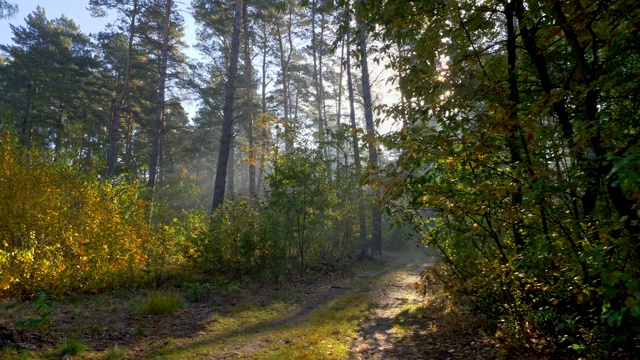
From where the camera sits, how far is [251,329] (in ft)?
21.7

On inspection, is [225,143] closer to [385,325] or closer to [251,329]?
[251,329]

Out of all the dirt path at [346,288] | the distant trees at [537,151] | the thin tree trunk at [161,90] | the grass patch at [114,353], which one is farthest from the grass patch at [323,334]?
the thin tree trunk at [161,90]

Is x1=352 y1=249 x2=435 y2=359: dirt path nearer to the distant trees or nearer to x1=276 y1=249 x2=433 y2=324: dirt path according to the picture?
x1=276 y1=249 x2=433 y2=324: dirt path

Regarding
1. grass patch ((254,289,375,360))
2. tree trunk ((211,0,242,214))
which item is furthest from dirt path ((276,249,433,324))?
tree trunk ((211,0,242,214))

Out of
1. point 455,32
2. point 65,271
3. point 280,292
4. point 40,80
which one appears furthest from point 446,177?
point 40,80

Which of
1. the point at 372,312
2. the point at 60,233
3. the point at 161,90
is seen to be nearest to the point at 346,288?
the point at 372,312

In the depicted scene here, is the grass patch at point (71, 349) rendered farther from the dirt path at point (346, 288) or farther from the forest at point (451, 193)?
the dirt path at point (346, 288)

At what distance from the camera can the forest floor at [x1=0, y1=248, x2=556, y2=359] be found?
4.82m

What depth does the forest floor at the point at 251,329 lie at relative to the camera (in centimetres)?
482

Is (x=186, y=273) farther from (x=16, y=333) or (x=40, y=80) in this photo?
(x=40, y=80)

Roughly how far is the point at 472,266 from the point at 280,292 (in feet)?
18.9

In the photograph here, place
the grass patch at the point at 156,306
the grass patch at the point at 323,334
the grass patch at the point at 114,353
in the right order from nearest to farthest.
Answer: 1. the grass patch at the point at 114,353
2. the grass patch at the point at 323,334
3. the grass patch at the point at 156,306

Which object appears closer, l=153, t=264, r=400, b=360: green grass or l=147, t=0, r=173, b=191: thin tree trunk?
l=153, t=264, r=400, b=360: green grass

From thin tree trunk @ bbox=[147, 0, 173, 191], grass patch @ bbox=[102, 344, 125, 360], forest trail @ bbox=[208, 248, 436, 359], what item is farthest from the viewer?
thin tree trunk @ bbox=[147, 0, 173, 191]
